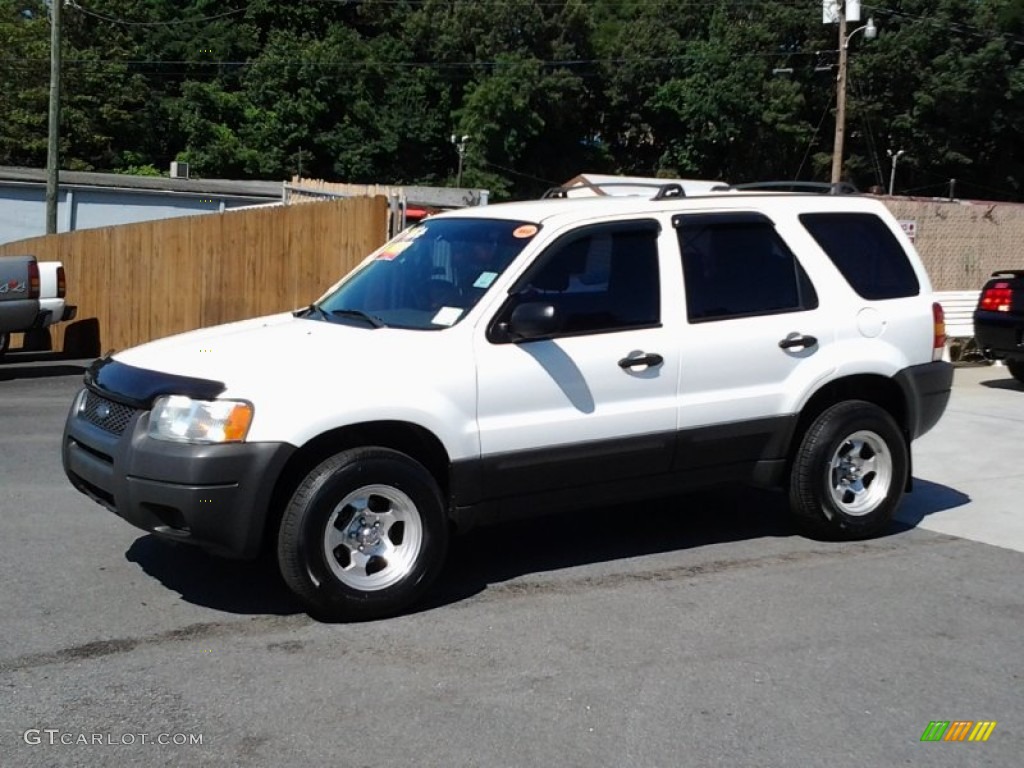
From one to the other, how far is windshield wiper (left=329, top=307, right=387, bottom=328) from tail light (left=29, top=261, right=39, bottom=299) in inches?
373

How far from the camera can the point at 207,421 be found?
5.11 m

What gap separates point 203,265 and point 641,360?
36.6ft

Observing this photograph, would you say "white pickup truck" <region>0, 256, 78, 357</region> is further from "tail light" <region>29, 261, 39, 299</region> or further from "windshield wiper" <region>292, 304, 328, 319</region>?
"windshield wiper" <region>292, 304, 328, 319</region>

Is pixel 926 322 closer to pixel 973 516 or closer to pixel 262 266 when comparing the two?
pixel 973 516

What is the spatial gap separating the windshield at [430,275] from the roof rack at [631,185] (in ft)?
3.19

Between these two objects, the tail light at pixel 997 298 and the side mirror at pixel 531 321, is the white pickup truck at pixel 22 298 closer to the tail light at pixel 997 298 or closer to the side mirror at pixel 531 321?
the side mirror at pixel 531 321

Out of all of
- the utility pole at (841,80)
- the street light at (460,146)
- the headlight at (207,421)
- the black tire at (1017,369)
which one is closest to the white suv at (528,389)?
the headlight at (207,421)

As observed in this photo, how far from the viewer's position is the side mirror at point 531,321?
559 cm

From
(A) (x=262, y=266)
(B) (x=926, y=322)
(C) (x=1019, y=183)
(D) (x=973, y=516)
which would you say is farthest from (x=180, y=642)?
(C) (x=1019, y=183)

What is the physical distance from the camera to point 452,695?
4.58 metres

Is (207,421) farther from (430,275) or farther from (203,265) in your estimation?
(203,265)

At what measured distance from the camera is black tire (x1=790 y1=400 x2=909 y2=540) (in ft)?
21.8

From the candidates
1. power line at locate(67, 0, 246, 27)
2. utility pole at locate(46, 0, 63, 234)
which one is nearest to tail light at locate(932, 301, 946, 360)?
utility pole at locate(46, 0, 63, 234)

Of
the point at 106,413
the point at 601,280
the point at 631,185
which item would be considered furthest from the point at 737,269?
the point at 106,413
